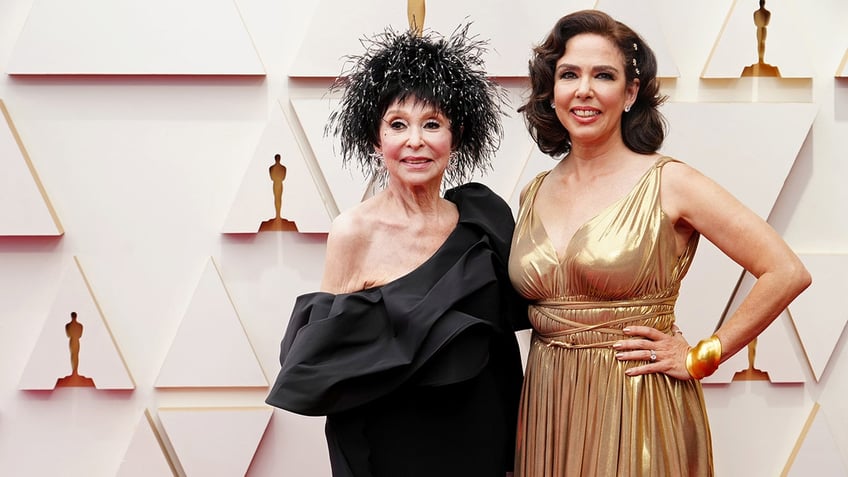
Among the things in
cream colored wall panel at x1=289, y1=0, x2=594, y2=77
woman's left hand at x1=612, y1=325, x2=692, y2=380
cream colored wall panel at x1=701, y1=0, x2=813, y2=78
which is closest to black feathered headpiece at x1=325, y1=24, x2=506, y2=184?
woman's left hand at x1=612, y1=325, x2=692, y2=380

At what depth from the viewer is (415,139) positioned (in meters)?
1.87

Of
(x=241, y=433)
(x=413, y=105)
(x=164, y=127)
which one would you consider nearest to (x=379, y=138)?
(x=413, y=105)

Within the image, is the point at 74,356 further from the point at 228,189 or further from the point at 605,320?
the point at 605,320

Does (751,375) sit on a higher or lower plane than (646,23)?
lower

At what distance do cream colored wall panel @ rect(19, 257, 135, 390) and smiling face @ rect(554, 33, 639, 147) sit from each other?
1632 millimetres

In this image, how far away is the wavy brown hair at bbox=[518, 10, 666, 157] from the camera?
6.35 feet

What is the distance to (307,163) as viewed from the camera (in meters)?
2.73

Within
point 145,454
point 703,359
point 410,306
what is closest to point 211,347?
point 145,454

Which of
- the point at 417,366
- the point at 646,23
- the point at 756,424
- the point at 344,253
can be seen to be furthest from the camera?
the point at 756,424

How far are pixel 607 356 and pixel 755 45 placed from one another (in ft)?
4.50

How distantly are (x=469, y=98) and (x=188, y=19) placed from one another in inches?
46.7

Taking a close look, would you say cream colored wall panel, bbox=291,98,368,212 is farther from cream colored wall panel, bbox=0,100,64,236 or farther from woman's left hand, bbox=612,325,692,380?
woman's left hand, bbox=612,325,692,380

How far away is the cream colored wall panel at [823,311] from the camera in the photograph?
274 centimetres

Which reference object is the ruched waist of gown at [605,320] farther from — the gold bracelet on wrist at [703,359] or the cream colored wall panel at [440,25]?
the cream colored wall panel at [440,25]
